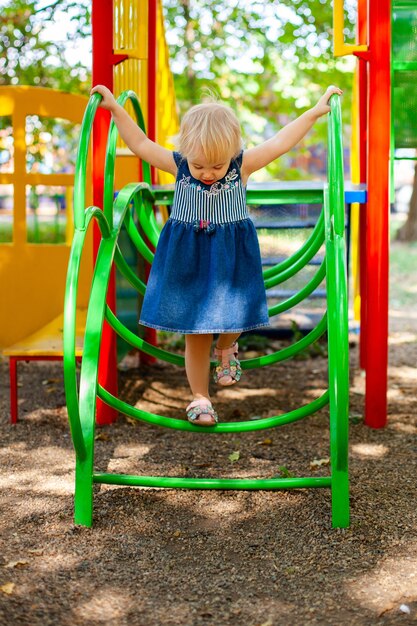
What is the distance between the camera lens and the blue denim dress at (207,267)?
9.84ft

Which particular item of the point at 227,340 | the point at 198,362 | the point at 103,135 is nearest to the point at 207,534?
the point at 198,362

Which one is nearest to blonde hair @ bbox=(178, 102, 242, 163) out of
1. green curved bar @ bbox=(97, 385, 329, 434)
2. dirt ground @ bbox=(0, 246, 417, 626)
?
green curved bar @ bbox=(97, 385, 329, 434)

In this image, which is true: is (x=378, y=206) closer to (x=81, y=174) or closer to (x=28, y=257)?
(x=81, y=174)

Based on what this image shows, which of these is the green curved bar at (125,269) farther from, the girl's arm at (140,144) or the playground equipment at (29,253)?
the playground equipment at (29,253)

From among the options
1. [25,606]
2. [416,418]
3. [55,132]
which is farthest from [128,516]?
[55,132]

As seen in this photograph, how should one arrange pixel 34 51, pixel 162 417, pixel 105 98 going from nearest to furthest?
pixel 162 417 → pixel 105 98 → pixel 34 51

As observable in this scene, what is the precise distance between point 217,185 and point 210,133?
0.28m

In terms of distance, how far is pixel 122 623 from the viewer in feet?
7.06

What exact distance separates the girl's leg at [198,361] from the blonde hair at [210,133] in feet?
2.16

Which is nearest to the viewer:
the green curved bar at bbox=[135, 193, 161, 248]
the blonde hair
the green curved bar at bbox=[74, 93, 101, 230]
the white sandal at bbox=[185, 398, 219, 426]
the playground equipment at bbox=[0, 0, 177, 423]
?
the green curved bar at bbox=[74, 93, 101, 230]

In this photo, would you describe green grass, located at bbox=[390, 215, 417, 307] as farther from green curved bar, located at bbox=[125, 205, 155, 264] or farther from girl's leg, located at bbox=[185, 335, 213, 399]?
girl's leg, located at bbox=[185, 335, 213, 399]

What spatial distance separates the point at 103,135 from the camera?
381cm

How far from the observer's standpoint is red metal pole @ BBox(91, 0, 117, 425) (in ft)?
12.3

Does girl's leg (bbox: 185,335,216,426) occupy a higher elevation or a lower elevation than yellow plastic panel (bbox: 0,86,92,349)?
lower
